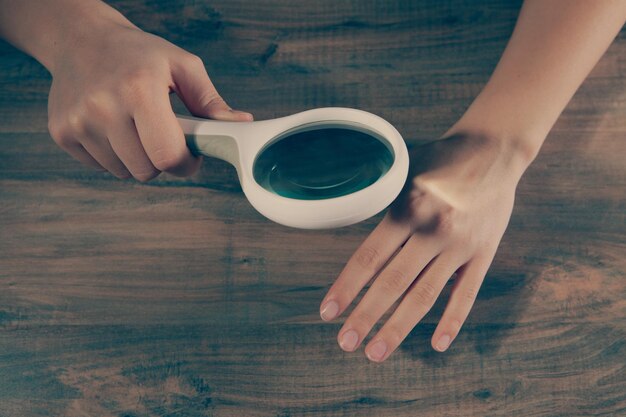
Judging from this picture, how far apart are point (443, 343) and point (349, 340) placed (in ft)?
0.32

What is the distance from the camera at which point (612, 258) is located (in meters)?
0.67

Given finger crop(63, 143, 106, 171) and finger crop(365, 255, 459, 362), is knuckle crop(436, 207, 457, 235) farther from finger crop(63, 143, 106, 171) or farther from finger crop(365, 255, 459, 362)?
finger crop(63, 143, 106, 171)

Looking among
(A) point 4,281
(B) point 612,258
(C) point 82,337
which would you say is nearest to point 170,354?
(C) point 82,337

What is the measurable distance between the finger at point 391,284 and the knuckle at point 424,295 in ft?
0.04

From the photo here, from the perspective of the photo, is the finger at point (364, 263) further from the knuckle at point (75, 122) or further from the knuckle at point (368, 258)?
the knuckle at point (75, 122)

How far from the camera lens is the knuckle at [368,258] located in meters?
0.66

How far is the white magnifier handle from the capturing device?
1.95 ft

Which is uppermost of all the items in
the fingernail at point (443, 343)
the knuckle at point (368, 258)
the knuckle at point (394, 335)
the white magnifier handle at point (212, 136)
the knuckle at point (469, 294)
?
the white magnifier handle at point (212, 136)

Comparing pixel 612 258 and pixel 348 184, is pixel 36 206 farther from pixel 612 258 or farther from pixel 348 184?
pixel 612 258

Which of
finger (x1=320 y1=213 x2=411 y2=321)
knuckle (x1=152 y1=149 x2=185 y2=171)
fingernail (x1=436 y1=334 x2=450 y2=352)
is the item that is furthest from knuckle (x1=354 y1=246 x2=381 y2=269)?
knuckle (x1=152 y1=149 x2=185 y2=171)

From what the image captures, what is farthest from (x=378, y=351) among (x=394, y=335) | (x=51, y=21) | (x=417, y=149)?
(x=51, y=21)

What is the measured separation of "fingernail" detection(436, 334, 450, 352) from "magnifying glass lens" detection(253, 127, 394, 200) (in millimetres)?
197

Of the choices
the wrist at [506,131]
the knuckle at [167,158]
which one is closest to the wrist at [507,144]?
the wrist at [506,131]

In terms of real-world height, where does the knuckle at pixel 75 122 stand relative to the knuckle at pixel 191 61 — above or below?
below
